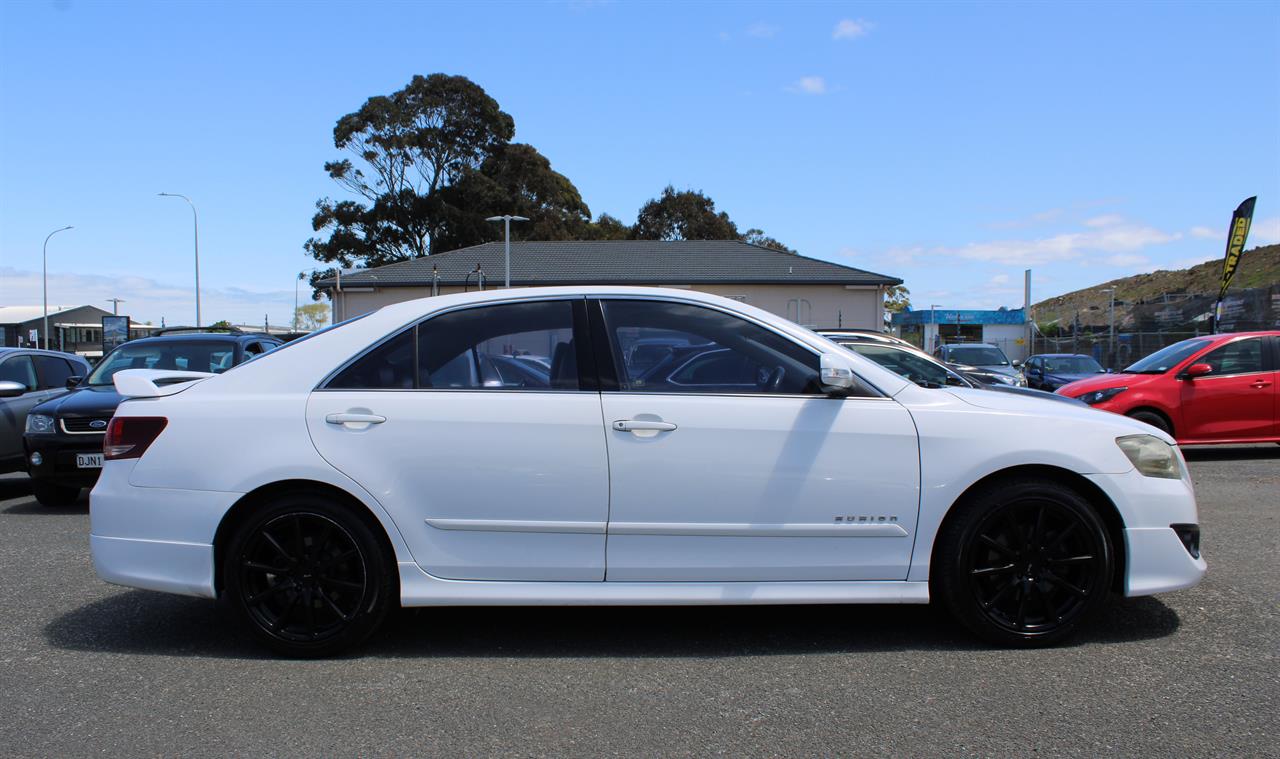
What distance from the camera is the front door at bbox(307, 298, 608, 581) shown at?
3.87 meters

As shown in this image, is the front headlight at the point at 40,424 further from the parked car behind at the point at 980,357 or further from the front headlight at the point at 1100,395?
the parked car behind at the point at 980,357

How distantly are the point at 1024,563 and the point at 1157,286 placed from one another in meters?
98.9

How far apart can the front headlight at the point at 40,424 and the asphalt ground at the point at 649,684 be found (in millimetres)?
3479

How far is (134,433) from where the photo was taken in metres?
4.02

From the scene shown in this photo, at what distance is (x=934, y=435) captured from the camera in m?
3.92

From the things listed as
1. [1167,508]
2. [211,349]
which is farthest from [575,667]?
[211,349]

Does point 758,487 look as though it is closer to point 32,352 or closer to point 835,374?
point 835,374

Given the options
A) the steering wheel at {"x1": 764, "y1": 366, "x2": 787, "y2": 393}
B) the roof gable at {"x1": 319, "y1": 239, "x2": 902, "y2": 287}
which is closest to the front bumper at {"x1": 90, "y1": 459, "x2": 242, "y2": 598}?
the steering wheel at {"x1": 764, "y1": 366, "x2": 787, "y2": 393}

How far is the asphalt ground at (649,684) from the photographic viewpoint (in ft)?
10.3

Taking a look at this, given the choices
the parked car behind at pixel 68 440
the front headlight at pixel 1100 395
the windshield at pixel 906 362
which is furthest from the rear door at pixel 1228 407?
the parked car behind at pixel 68 440

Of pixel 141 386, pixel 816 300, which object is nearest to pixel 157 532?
pixel 141 386

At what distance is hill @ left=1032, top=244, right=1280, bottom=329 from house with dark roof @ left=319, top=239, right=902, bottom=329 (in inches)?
1136

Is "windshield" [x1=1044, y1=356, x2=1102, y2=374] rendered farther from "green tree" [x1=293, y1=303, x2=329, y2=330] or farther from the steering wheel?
"green tree" [x1=293, y1=303, x2=329, y2=330]

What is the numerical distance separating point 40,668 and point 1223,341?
11.7m
